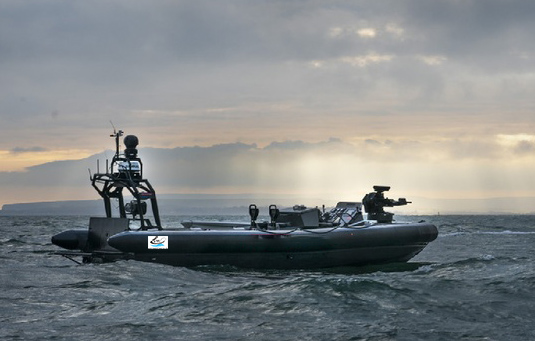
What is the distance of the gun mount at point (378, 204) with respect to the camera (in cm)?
2372

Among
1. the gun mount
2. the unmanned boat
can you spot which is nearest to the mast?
the unmanned boat

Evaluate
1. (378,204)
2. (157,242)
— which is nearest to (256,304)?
(157,242)

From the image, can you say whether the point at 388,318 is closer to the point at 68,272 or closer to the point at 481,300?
the point at 481,300

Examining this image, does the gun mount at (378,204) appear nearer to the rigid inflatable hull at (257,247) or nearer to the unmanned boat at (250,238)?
the unmanned boat at (250,238)

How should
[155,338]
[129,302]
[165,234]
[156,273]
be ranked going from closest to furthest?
1. [155,338]
2. [129,302]
3. [156,273]
4. [165,234]

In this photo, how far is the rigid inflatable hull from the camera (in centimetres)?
1973

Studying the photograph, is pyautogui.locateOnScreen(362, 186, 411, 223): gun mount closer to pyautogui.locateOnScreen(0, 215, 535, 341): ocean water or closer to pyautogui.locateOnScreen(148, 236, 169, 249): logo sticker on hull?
pyautogui.locateOnScreen(0, 215, 535, 341): ocean water

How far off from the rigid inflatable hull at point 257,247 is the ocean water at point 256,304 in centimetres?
40

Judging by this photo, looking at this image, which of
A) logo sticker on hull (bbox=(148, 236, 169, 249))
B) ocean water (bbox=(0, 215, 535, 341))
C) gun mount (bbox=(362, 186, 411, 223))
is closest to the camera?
ocean water (bbox=(0, 215, 535, 341))

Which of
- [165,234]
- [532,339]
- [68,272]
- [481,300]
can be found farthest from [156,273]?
[532,339]

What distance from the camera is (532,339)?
441 inches

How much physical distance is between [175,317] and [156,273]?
609cm

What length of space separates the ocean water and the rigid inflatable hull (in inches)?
15.7

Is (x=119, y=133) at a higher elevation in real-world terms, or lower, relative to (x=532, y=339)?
higher
